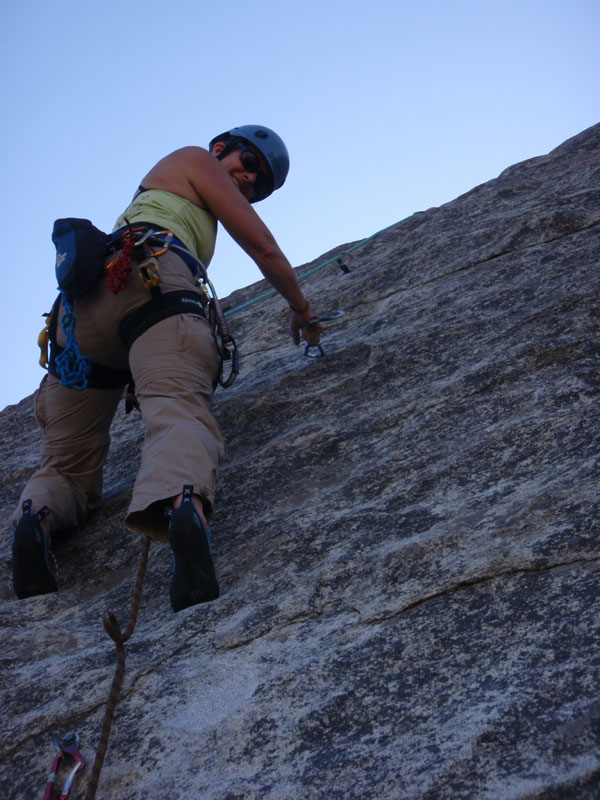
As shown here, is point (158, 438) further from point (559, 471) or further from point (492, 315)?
point (492, 315)

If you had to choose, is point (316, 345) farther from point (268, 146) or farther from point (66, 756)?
point (66, 756)

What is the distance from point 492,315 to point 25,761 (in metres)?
3.42

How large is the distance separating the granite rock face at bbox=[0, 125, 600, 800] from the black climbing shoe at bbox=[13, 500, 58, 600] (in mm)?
106

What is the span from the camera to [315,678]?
2.27 meters

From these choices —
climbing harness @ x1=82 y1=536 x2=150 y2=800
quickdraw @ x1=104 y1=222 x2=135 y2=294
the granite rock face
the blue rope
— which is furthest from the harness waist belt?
climbing harness @ x1=82 y1=536 x2=150 y2=800

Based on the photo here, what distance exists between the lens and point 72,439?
13.6 feet

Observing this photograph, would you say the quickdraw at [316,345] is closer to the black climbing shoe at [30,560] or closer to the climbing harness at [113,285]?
the climbing harness at [113,285]

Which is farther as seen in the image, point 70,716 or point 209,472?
point 209,472

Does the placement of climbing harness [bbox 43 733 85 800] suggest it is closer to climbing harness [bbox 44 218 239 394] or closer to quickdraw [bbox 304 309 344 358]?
climbing harness [bbox 44 218 239 394]

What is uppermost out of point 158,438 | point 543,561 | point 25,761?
point 158,438

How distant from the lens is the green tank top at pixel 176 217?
4066mm

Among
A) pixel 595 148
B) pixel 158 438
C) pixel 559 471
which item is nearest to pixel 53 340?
pixel 158 438

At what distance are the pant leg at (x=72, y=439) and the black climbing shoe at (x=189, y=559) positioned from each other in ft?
4.27

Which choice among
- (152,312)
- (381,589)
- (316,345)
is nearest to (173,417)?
(152,312)
